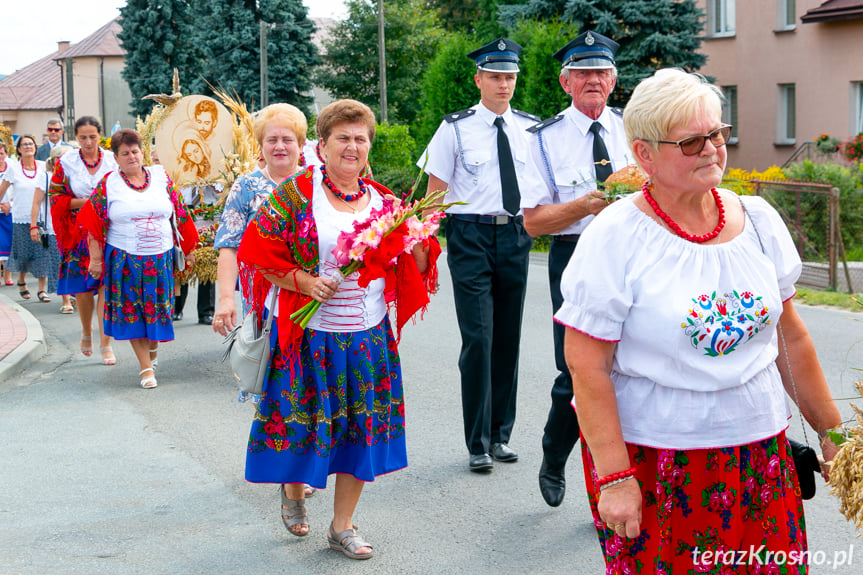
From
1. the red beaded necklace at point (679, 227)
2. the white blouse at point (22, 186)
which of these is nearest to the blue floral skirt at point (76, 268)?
the white blouse at point (22, 186)

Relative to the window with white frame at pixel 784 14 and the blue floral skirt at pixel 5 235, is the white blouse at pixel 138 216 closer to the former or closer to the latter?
the blue floral skirt at pixel 5 235

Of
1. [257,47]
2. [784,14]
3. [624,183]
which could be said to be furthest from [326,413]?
[257,47]

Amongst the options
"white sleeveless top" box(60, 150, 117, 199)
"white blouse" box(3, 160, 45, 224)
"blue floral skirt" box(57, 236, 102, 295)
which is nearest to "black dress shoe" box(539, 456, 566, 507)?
"blue floral skirt" box(57, 236, 102, 295)

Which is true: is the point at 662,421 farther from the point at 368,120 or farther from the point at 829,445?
the point at 368,120

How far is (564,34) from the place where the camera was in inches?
897

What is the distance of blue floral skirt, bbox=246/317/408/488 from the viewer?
447 centimetres

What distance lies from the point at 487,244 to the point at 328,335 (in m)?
1.62

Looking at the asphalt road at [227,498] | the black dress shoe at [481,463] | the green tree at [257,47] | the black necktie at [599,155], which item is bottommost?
the asphalt road at [227,498]

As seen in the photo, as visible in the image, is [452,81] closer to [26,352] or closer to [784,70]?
[784,70]

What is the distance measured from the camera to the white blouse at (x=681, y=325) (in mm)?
2648

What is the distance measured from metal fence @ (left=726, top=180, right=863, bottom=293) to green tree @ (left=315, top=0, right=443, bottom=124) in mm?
38787

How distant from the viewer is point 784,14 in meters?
27.5

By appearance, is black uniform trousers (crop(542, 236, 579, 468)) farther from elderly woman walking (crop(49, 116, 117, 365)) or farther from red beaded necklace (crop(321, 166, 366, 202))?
elderly woman walking (crop(49, 116, 117, 365))

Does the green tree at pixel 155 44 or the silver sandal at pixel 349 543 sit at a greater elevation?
the green tree at pixel 155 44
